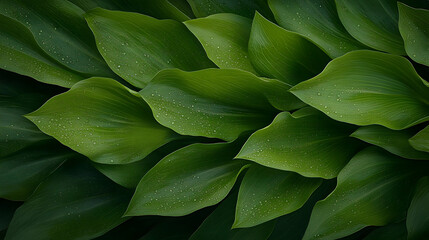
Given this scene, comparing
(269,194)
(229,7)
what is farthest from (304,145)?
(229,7)

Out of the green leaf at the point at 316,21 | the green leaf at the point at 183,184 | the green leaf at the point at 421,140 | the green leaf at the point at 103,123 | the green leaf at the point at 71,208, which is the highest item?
the green leaf at the point at 316,21

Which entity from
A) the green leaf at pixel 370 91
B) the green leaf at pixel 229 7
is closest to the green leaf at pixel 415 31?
the green leaf at pixel 370 91

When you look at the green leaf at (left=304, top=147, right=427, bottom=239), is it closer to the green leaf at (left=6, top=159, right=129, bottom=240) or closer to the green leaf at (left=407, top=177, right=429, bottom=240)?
the green leaf at (left=407, top=177, right=429, bottom=240)

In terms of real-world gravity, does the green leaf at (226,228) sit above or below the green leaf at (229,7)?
below

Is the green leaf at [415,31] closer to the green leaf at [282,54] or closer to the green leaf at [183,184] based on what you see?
the green leaf at [282,54]

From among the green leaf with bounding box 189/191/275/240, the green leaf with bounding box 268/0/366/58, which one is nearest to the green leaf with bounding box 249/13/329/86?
the green leaf with bounding box 268/0/366/58

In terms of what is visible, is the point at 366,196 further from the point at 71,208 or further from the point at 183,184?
the point at 71,208
